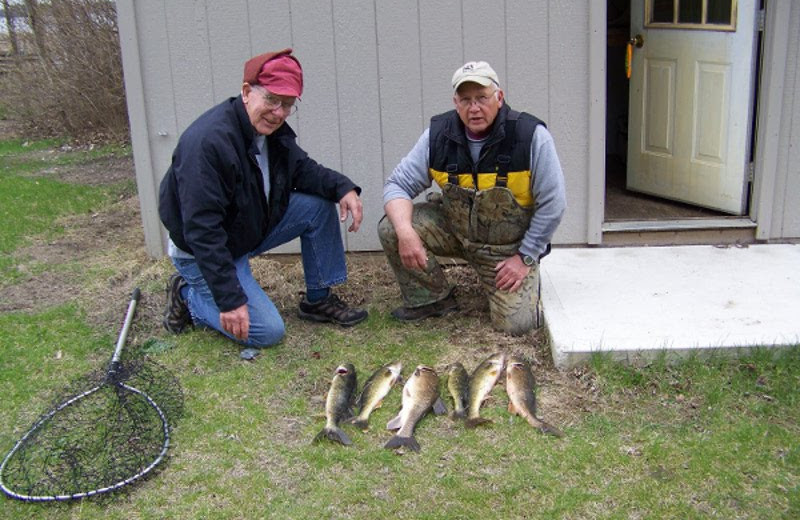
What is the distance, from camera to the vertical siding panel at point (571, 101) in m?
5.33

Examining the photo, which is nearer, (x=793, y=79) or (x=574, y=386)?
(x=574, y=386)

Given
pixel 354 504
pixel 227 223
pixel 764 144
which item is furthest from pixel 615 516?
pixel 764 144

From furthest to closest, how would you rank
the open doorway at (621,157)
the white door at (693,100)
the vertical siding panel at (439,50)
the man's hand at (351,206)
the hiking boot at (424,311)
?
the open doorway at (621,157) → the white door at (693,100) → the vertical siding panel at (439,50) → the hiking boot at (424,311) → the man's hand at (351,206)

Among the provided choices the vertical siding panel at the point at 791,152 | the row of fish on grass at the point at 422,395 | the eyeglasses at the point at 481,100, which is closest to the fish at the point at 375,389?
the row of fish on grass at the point at 422,395

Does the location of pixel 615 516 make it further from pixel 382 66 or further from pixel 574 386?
pixel 382 66

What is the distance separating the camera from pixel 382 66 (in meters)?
5.46

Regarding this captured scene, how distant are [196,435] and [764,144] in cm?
398

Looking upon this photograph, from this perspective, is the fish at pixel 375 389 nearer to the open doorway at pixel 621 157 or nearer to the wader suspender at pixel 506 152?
the wader suspender at pixel 506 152

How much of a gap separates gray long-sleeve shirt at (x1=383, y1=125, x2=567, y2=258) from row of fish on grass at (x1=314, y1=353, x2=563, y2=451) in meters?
0.64

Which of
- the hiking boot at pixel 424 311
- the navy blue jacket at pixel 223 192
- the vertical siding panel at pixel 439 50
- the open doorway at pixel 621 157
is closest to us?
the navy blue jacket at pixel 223 192

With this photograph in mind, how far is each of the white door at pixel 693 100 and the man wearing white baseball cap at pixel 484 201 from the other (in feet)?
6.56

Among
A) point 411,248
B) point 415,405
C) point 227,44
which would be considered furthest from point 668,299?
point 227,44

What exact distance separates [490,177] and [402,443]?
1497 mm

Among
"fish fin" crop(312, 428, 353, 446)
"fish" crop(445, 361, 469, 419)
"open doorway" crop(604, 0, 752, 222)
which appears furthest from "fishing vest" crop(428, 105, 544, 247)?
"open doorway" crop(604, 0, 752, 222)
